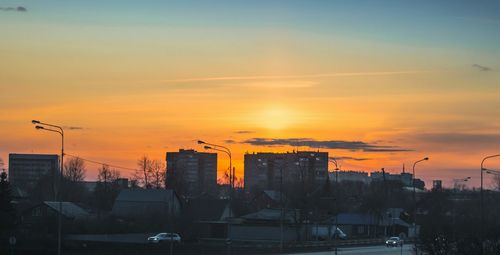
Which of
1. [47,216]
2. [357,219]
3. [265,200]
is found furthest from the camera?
[265,200]

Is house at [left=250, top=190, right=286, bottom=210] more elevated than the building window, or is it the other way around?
house at [left=250, top=190, right=286, bottom=210]

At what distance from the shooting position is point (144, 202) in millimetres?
118938

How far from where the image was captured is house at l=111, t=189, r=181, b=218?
378 ft

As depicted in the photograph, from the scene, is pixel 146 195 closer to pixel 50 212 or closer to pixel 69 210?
pixel 69 210

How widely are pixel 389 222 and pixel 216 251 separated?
7614 cm

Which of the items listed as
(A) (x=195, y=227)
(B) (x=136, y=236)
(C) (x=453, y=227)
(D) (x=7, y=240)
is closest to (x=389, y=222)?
(A) (x=195, y=227)

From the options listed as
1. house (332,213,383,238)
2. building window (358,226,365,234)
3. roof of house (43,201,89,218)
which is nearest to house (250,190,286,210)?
house (332,213,383,238)

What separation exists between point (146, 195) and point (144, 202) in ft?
5.90

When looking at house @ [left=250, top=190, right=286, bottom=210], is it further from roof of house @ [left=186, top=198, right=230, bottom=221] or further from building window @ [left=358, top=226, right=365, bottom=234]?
roof of house @ [left=186, top=198, right=230, bottom=221]

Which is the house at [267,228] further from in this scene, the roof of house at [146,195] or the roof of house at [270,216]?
the roof of house at [146,195]

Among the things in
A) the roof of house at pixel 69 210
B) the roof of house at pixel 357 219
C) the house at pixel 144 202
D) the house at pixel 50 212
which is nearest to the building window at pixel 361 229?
the roof of house at pixel 357 219

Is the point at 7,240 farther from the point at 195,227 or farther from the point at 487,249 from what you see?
the point at 487,249

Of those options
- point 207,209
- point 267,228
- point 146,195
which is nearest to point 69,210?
point 146,195

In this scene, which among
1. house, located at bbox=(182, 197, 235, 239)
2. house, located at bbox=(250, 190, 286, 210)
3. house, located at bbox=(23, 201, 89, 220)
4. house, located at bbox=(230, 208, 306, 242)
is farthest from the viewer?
house, located at bbox=(250, 190, 286, 210)
